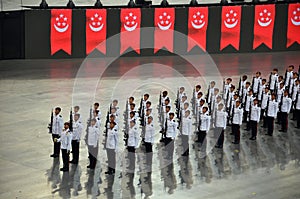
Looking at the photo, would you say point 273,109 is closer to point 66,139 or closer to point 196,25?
point 66,139

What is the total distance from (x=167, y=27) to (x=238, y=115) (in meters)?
10.6

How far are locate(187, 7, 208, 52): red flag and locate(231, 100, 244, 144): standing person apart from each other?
10.5 m

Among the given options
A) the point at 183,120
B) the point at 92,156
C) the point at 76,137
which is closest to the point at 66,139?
the point at 76,137

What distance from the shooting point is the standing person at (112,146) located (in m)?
20.7

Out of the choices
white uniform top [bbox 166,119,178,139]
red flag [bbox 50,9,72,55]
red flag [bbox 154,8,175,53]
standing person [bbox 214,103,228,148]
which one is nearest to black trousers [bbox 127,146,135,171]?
white uniform top [bbox 166,119,178,139]

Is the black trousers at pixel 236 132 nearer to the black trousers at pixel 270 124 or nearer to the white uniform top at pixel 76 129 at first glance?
the black trousers at pixel 270 124

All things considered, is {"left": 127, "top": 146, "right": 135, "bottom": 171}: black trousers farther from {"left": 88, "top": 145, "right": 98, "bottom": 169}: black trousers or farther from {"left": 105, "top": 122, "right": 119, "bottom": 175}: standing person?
{"left": 88, "top": 145, "right": 98, "bottom": 169}: black trousers

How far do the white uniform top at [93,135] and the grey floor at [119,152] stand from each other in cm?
72

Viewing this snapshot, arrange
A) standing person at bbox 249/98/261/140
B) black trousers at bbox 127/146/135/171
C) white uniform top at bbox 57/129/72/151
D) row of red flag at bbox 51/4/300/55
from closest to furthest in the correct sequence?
white uniform top at bbox 57/129/72/151, black trousers at bbox 127/146/135/171, standing person at bbox 249/98/261/140, row of red flag at bbox 51/4/300/55

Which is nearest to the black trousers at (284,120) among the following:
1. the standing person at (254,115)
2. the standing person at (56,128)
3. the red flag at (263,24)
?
the standing person at (254,115)

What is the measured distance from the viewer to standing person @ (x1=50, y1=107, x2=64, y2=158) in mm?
22172

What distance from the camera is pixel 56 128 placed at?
73.5 feet

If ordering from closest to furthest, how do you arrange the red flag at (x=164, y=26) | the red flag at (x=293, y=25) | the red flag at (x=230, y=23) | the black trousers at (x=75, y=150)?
the black trousers at (x=75, y=150) < the red flag at (x=164, y=26) < the red flag at (x=230, y=23) < the red flag at (x=293, y=25)

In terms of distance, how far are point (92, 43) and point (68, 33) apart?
43.5 inches
